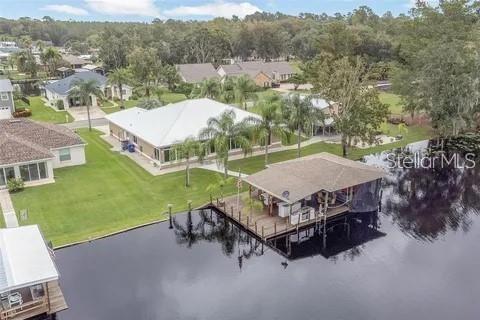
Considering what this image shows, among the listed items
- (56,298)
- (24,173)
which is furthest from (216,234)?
(24,173)

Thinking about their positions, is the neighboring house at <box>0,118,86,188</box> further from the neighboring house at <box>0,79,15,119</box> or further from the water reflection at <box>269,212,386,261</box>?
the neighboring house at <box>0,79,15,119</box>

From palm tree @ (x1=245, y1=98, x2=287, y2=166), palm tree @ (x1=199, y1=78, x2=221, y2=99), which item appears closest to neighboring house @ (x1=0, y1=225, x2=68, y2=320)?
palm tree @ (x1=245, y1=98, x2=287, y2=166)

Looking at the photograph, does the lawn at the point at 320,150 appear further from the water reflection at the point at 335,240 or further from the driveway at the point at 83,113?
the driveway at the point at 83,113

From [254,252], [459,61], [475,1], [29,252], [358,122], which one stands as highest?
[475,1]

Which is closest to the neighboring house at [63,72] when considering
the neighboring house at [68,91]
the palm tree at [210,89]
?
the neighboring house at [68,91]

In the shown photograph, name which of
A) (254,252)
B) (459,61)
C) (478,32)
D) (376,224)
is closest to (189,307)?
(254,252)

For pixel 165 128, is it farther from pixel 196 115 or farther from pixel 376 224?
pixel 376 224

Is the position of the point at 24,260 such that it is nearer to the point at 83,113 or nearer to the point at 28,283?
the point at 28,283
